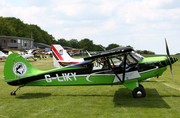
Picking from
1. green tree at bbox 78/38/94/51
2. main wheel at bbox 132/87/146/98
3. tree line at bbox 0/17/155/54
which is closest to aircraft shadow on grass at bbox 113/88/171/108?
main wheel at bbox 132/87/146/98

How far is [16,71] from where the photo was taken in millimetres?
7832

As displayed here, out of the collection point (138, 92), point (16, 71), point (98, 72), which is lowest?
point (138, 92)

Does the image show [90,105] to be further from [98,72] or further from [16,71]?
[16,71]

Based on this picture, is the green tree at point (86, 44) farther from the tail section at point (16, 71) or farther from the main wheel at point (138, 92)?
the main wheel at point (138, 92)

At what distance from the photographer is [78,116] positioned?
5.41m

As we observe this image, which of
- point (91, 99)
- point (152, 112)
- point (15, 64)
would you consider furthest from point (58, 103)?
point (152, 112)

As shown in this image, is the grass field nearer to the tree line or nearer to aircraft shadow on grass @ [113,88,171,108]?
aircraft shadow on grass @ [113,88,171,108]

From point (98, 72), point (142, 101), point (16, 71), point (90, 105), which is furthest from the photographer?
point (16, 71)

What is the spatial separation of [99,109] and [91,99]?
137 cm

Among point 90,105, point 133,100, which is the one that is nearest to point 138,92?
point 133,100

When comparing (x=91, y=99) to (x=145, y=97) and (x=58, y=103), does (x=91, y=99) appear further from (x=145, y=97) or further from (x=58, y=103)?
(x=145, y=97)

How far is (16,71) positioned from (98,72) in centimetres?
371

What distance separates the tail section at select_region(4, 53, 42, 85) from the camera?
7.73 meters

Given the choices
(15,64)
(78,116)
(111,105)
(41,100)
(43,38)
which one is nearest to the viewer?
(78,116)
